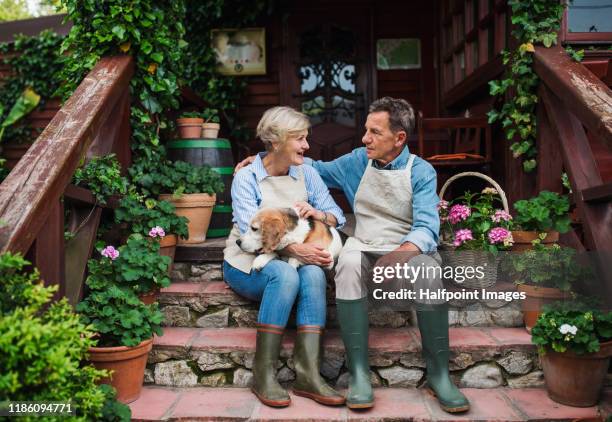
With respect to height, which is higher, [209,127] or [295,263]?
[209,127]

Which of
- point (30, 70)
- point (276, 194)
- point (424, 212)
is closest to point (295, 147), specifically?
point (276, 194)

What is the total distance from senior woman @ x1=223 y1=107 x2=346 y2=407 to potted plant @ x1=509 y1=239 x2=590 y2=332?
3.33 feet

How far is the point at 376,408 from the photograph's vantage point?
7.66 feet

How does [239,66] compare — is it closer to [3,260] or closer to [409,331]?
[409,331]

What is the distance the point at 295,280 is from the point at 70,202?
1225 millimetres

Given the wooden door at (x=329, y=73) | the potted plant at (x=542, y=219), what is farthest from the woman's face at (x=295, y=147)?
the wooden door at (x=329, y=73)

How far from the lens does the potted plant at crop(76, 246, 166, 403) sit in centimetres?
233

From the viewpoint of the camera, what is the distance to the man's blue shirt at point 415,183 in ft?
8.46

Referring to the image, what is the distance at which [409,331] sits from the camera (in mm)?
2857

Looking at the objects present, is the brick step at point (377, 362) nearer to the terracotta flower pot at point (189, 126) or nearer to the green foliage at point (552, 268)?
the green foliage at point (552, 268)

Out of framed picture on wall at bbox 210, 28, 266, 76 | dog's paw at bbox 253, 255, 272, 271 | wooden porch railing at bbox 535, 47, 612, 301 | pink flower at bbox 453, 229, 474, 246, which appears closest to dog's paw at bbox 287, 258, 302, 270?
dog's paw at bbox 253, 255, 272, 271

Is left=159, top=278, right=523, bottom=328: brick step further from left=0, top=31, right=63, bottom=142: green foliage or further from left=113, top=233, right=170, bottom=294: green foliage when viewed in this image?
left=0, top=31, right=63, bottom=142: green foliage

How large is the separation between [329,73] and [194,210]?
3.12 metres

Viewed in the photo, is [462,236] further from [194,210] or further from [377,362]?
[194,210]
